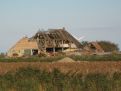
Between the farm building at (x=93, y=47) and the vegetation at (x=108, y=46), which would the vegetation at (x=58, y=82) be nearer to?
the farm building at (x=93, y=47)

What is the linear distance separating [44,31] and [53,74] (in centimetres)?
9148

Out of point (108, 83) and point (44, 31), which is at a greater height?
point (44, 31)

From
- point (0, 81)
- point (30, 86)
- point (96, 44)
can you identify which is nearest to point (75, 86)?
point (30, 86)

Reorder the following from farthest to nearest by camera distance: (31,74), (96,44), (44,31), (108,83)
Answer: (96,44)
(44,31)
(31,74)
(108,83)

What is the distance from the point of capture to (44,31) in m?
111

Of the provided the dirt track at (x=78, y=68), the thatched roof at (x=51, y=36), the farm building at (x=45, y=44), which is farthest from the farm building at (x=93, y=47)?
the dirt track at (x=78, y=68)

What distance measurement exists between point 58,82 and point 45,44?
93183mm

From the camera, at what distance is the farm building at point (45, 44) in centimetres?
11006

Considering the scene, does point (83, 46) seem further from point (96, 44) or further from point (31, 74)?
point (31, 74)

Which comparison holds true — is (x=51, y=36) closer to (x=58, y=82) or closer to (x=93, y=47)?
Result: (x=93, y=47)

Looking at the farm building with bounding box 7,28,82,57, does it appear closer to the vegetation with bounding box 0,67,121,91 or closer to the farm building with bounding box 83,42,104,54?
the farm building with bounding box 83,42,104,54

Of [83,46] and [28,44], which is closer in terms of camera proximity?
[28,44]

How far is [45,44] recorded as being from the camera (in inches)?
4363

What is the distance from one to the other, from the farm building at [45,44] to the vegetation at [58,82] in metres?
88.4
